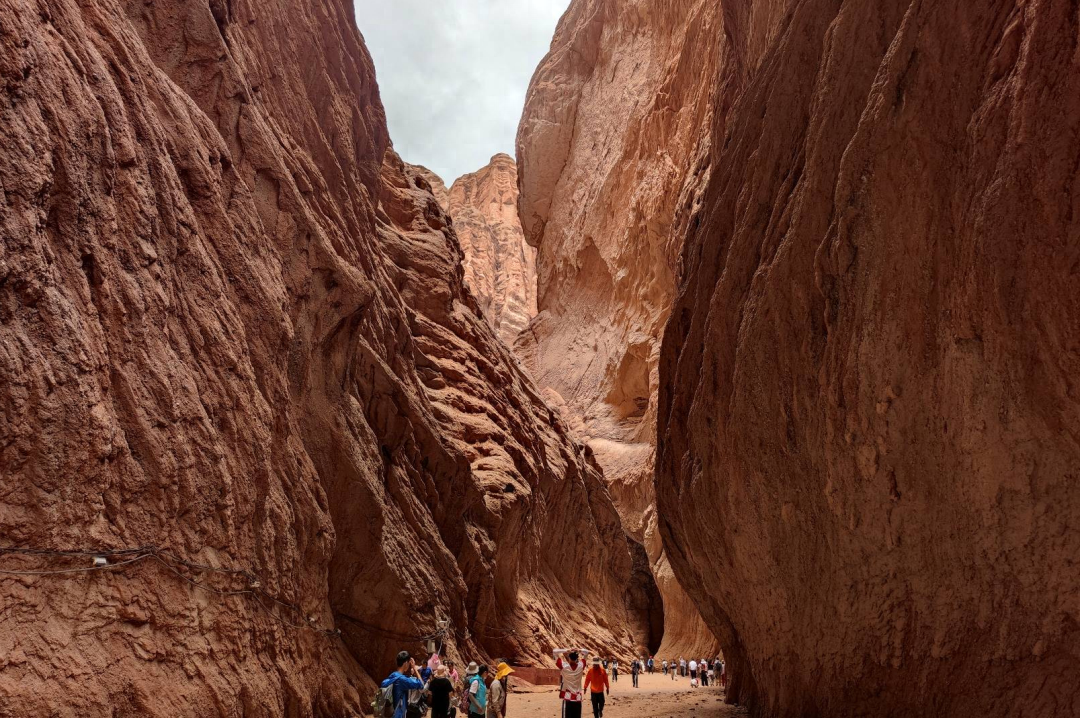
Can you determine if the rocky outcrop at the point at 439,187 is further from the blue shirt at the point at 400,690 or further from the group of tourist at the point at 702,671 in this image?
the blue shirt at the point at 400,690

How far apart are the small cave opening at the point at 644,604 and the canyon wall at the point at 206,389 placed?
12.7m

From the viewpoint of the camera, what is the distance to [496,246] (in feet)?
283

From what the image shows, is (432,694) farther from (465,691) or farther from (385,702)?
(385,702)

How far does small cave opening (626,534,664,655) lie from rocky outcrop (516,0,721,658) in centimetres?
95

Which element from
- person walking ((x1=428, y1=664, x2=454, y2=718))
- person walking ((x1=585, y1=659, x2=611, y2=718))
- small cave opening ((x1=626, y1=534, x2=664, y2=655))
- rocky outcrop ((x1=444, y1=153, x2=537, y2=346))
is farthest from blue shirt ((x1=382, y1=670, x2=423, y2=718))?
rocky outcrop ((x1=444, y1=153, x2=537, y2=346))

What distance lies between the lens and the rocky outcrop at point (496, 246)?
81.4 metres

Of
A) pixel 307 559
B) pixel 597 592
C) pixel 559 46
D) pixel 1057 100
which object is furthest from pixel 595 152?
pixel 1057 100

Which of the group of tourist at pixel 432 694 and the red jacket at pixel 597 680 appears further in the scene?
the red jacket at pixel 597 680

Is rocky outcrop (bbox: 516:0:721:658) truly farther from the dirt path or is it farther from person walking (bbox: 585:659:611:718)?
person walking (bbox: 585:659:611:718)

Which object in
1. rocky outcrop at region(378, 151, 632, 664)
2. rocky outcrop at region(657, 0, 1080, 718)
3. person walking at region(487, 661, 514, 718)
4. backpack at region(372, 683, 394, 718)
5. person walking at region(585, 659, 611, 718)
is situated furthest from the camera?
rocky outcrop at region(378, 151, 632, 664)

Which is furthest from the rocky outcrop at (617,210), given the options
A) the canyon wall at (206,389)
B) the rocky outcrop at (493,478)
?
the canyon wall at (206,389)

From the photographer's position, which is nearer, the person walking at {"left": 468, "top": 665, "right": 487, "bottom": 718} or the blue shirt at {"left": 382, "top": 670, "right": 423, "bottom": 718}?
the blue shirt at {"left": 382, "top": 670, "right": 423, "bottom": 718}

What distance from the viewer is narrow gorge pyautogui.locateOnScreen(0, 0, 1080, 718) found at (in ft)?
19.8

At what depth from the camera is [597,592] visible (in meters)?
26.8
